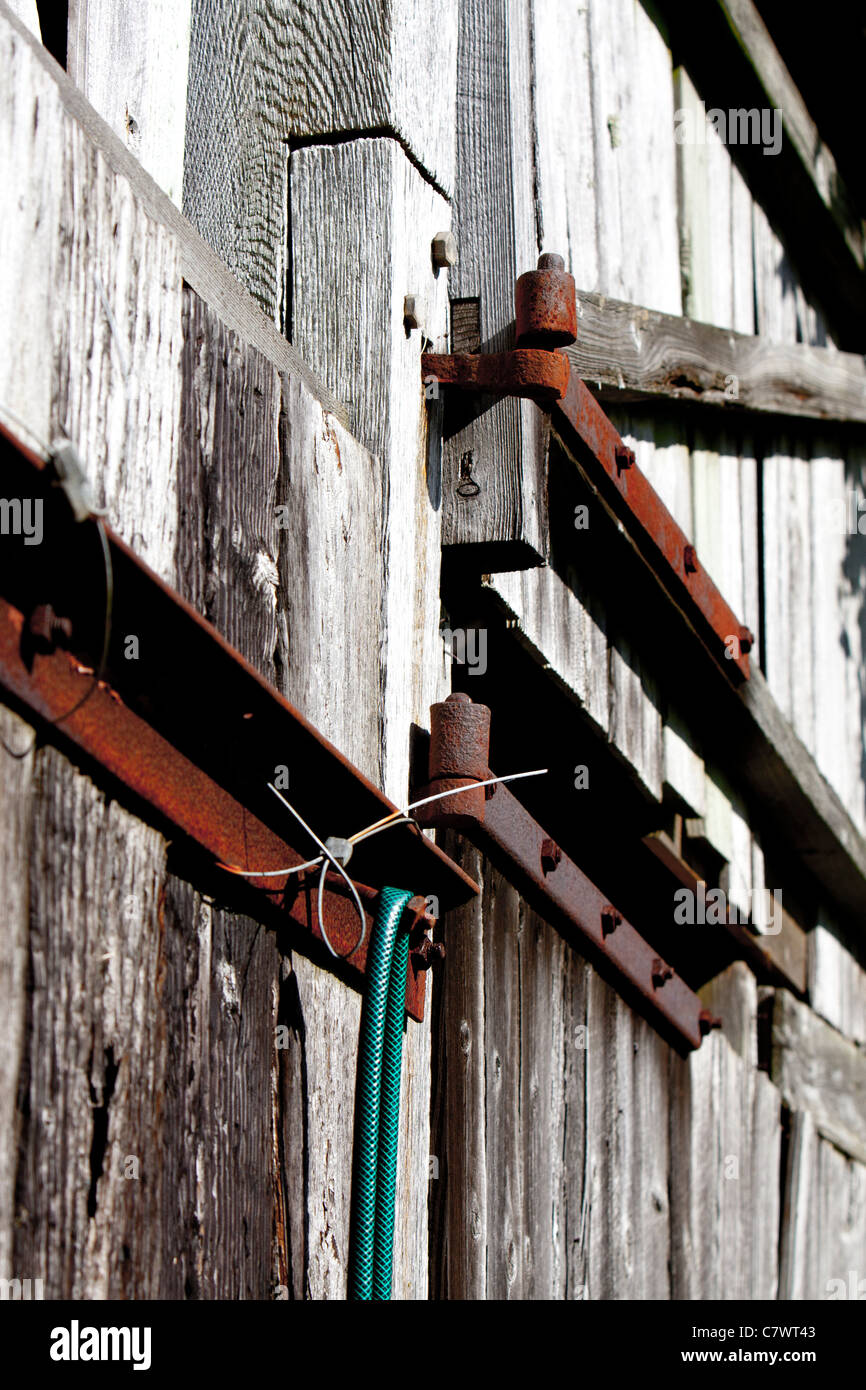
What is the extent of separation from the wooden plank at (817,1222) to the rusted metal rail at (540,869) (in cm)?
71

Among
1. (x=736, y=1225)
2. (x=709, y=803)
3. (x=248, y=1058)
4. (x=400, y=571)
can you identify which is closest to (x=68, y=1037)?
(x=248, y=1058)

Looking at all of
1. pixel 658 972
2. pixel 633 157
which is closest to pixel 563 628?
pixel 658 972

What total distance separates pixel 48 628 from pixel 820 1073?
3379 millimetres

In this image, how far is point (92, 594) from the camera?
4.70 feet

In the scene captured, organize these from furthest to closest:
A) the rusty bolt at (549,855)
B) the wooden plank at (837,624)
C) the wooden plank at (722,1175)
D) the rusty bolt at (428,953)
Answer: the wooden plank at (837,624)
the wooden plank at (722,1175)
the rusty bolt at (549,855)
the rusty bolt at (428,953)

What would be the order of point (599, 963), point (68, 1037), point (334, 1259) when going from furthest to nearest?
point (599, 963) → point (334, 1259) → point (68, 1037)

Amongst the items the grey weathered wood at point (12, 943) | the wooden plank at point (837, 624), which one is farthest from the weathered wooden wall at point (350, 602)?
the wooden plank at point (837, 624)

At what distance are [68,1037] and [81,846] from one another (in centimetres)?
19

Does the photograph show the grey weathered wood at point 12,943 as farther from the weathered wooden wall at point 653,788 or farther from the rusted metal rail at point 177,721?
the weathered wooden wall at point 653,788

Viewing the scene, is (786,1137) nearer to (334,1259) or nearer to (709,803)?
(709,803)

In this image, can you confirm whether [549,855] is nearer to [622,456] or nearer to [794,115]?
[622,456]

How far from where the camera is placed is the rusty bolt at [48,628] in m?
1.37

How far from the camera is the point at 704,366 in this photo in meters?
3.54

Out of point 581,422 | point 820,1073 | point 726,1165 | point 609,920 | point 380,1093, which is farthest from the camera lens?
point 820,1073
